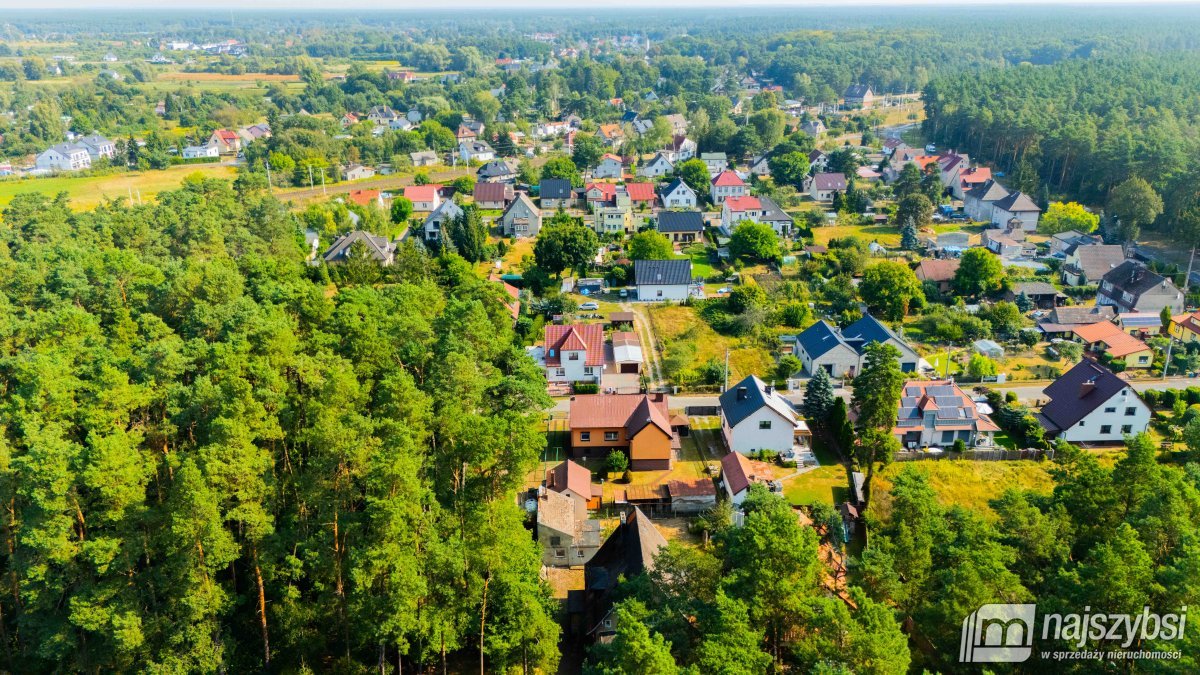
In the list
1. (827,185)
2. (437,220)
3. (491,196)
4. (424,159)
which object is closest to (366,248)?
(437,220)

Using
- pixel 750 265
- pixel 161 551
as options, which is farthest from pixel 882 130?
pixel 161 551

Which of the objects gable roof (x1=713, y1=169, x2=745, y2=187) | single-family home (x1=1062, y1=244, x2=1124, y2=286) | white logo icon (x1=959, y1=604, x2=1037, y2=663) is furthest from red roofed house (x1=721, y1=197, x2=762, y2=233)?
white logo icon (x1=959, y1=604, x2=1037, y2=663)

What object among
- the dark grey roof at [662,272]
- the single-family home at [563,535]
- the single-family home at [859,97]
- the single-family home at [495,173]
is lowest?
the single-family home at [563,535]

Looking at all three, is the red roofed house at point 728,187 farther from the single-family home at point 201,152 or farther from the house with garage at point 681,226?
the single-family home at point 201,152

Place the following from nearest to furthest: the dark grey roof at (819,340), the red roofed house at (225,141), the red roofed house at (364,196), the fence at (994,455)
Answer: the fence at (994,455)
the dark grey roof at (819,340)
the red roofed house at (364,196)
the red roofed house at (225,141)

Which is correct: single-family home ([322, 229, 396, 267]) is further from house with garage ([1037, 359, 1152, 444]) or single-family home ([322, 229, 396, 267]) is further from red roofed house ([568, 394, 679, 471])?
house with garage ([1037, 359, 1152, 444])

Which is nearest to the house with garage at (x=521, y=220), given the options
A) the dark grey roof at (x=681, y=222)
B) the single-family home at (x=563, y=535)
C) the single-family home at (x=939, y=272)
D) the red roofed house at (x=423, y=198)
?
the red roofed house at (x=423, y=198)

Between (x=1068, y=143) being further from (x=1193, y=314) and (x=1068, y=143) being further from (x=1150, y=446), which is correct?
(x=1150, y=446)
